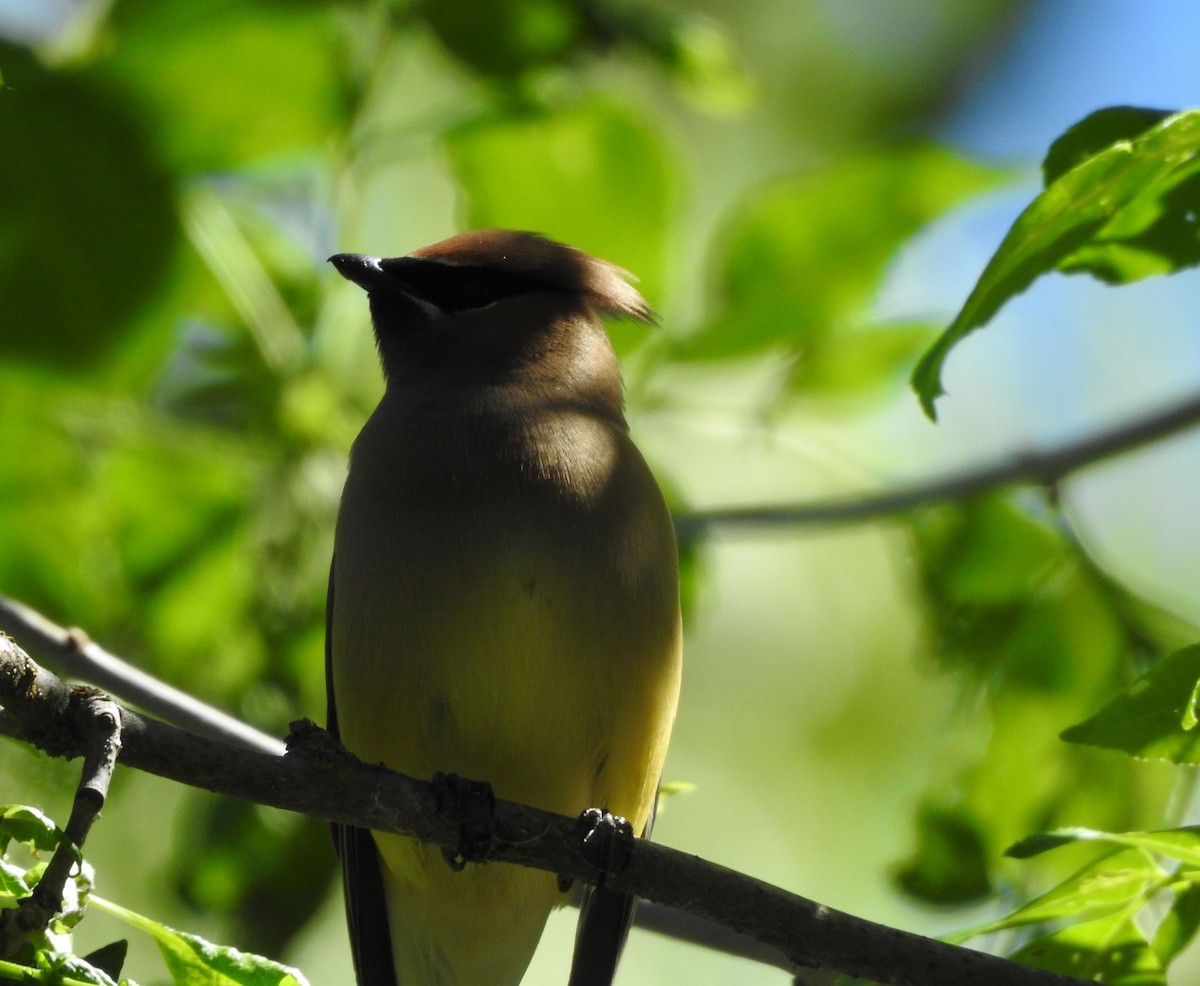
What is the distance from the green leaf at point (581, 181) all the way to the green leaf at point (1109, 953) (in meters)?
2.51

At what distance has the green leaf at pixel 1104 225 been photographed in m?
2.77

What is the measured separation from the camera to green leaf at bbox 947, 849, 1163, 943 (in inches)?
113

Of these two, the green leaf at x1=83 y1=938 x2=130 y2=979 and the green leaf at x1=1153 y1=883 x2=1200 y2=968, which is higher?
the green leaf at x1=1153 y1=883 x2=1200 y2=968

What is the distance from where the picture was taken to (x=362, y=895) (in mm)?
4691

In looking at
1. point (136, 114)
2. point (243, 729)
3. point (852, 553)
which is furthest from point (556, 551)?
point (852, 553)

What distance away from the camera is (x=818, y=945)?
3.13 m

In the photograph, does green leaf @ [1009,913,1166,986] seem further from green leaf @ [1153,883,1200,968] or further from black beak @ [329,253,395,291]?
black beak @ [329,253,395,291]

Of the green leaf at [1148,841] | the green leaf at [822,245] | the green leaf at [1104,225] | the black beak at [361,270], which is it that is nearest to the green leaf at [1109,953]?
the green leaf at [1148,841]

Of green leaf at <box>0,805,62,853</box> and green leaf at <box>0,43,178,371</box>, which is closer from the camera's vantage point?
green leaf at <box>0,805,62,853</box>

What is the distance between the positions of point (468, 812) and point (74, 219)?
6.71 feet

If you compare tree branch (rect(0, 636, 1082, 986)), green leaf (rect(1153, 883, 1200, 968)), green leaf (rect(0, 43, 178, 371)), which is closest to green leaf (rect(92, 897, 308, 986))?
tree branch (rect(0, 636, 1082, 986))

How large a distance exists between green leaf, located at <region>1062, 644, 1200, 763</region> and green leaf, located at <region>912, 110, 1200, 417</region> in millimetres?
639

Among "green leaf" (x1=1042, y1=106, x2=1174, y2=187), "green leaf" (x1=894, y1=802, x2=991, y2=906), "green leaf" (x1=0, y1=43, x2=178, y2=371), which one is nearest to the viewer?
"green leaf" (x1=1042, y1=106, x2=1174, y2=187)

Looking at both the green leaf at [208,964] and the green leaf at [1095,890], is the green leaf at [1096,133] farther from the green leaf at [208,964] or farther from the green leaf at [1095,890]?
the green leaf at [208,964]
